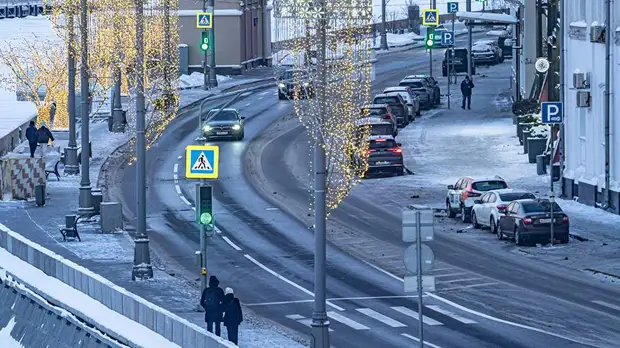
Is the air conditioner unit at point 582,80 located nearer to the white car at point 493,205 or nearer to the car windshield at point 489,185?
the car windshield at point 489,185

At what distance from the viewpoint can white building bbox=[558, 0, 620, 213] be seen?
1758 inches

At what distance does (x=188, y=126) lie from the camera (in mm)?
67375

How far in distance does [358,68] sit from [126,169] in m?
31.2

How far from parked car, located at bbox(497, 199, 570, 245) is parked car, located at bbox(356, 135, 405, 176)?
13268 millimetres

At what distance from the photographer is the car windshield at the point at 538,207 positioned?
40.3 metres

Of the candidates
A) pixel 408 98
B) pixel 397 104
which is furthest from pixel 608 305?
pixel 408 98

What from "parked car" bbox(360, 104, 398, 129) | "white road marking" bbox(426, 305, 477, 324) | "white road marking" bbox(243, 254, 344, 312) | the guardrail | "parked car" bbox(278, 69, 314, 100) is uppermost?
"parked car" bbox(278, 69, 314, 100)

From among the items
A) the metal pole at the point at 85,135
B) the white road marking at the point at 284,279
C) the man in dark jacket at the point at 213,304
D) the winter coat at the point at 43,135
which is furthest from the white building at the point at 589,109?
the winter coat at the point at 43,135

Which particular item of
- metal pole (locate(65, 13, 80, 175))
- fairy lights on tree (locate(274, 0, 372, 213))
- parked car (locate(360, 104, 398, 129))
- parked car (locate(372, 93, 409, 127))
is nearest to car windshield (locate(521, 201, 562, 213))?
fairy lights on tree (locate(274, 0, 372, 213))

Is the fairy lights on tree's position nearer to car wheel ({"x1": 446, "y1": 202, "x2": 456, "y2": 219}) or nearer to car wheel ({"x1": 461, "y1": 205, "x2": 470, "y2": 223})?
car wheel ({"x1": 461, "y1": 205, "x2": 470, "y2": 223})

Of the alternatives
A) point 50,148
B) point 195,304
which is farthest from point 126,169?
point 195,304

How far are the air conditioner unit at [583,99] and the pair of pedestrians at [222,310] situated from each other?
21138 mm

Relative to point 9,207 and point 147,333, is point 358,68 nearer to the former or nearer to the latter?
point 147,333

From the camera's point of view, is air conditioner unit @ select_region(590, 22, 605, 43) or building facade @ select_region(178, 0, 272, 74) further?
building facade @ select_region(178, 0, 272, 74)
